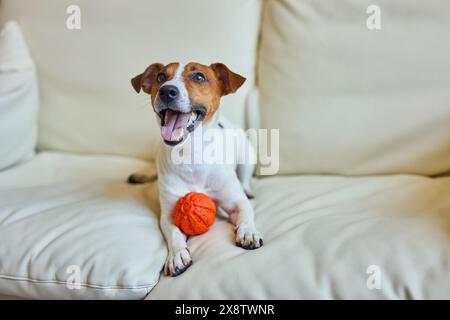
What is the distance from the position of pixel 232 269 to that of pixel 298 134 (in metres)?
0.58

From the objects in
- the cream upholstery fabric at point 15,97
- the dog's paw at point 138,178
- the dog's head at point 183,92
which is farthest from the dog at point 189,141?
the cream upholstery fabric at point 15,97

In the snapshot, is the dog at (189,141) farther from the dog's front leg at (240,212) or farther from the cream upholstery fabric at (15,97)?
the cream upholstery fabric at (15,97)

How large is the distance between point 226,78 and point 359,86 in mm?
461

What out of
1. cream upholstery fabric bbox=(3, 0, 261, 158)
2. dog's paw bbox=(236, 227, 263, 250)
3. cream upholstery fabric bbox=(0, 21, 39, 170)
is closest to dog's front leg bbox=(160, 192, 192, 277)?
dog's paw bbox=(236, 227, 263, 250)

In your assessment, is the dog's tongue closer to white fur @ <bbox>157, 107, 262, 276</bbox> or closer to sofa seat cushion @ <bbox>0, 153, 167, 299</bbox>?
white fur @ <bbox>157, 107, 262, 276</bbox>

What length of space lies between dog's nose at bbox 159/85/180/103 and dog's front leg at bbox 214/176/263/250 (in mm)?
313

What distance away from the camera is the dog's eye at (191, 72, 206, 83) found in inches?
41.8

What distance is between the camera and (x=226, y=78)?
1.12 metres

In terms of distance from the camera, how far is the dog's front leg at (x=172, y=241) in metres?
0.99

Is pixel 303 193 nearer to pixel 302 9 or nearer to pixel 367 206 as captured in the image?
pixel 367 206

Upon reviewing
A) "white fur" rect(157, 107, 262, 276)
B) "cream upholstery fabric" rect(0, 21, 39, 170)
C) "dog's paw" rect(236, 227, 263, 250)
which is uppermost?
"cream upholstery fabric" rect(0, 21, 39, 170)

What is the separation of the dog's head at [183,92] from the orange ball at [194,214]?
18 cm

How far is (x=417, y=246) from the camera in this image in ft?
3.11

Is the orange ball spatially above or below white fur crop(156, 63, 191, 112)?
below
